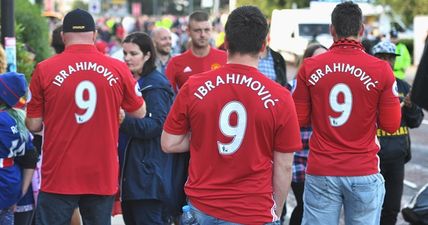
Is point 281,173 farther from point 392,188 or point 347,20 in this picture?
point 392,188

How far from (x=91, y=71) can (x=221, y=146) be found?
4.20 ft

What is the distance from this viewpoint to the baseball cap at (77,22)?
4.86 m

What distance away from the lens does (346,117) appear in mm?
4875

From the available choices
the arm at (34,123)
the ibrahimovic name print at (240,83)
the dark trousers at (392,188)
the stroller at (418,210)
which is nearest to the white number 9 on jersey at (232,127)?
the ibrahimovic name print at (240,83)

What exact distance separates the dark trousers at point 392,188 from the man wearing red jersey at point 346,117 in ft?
5.12

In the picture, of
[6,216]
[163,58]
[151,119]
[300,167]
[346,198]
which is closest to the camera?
[346,198]

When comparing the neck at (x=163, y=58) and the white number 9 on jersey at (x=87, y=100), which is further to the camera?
the neck at (x=163, y=58)

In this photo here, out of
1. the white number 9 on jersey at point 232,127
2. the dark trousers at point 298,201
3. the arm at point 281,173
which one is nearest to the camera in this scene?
the white number 9 on jersey at point 232,127

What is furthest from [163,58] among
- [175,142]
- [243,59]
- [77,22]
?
[243,59]

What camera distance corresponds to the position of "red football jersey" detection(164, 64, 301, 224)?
12.5ft

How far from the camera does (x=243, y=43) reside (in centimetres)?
383

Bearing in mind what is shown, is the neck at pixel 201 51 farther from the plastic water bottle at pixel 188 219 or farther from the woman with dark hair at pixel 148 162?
the plastic water bottle at pixel 188 219

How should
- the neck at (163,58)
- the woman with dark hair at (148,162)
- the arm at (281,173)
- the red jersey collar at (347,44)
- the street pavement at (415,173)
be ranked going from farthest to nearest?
1. the neck at (163,58)
2. the street pavement at (415,173)
3. the woman with dark hair at (148,162)
4. the red jersey collar at (347,44)
5. the arm at (281,173)

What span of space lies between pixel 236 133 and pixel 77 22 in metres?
1.58
